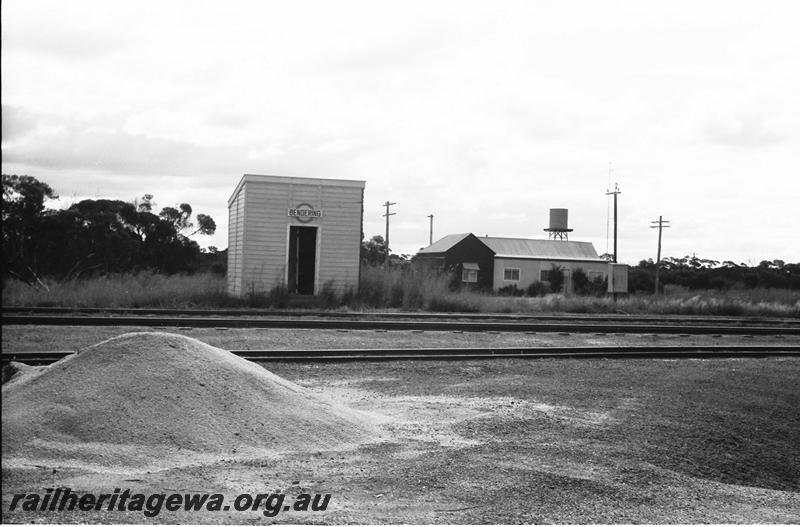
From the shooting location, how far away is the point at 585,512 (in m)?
5.43

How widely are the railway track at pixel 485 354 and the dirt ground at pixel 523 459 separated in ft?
1.94

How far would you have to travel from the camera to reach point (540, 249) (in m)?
57.9

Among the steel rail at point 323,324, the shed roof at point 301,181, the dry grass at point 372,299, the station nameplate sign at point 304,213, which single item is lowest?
the steel rail at point 323,324

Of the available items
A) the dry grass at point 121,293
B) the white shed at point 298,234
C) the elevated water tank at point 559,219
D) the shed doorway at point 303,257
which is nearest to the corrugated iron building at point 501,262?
the elevated water tank at point 559,219

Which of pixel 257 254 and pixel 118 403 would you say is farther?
pixel 257 254

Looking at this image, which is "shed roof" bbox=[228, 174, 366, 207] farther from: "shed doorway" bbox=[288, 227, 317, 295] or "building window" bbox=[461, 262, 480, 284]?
"building window" bbox=[461, 262, 480, 284]

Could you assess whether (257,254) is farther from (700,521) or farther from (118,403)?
(700,521)

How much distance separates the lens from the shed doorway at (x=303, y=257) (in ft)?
92.2

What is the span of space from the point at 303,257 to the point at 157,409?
21654 mm

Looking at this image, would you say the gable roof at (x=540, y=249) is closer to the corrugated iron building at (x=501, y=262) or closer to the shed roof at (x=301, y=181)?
the corrugated iron building at (x=501, y=262)

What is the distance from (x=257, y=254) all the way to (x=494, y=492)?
22583 mm

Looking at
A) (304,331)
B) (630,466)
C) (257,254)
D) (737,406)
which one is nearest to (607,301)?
(257,254)

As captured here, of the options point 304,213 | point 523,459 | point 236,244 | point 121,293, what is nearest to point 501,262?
point 304,213

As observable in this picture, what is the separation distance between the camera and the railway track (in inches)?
476
